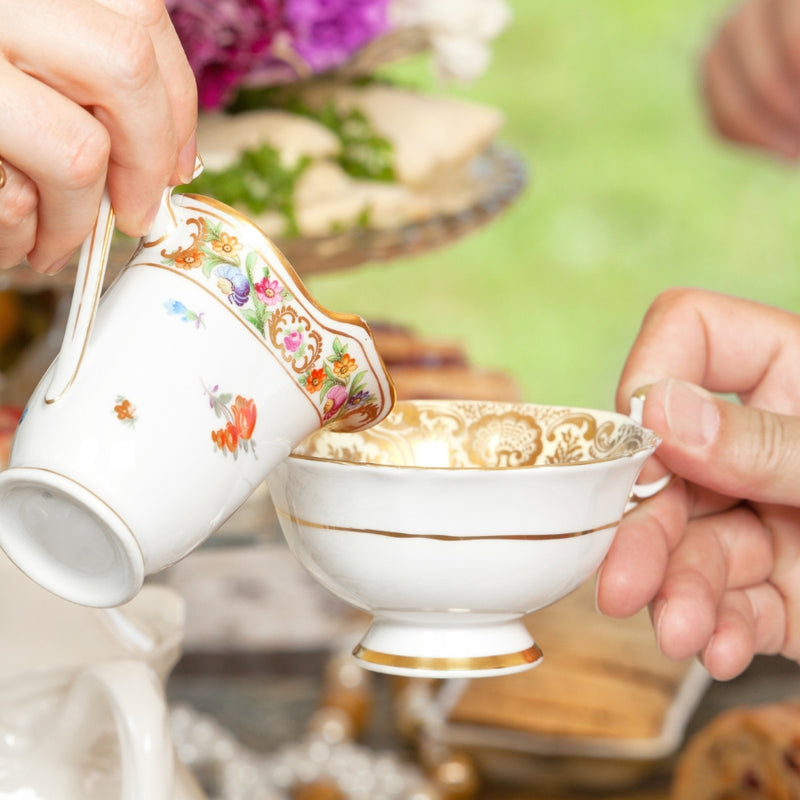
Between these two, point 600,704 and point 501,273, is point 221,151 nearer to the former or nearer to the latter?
point 600,704

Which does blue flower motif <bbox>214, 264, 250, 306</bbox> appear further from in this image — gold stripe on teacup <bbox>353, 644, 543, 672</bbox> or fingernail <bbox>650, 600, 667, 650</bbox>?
fingernail <bbox>650, 600, 667, 650</bbox>

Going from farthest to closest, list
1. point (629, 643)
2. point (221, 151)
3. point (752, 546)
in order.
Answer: point (629, 643) < point (221, 151) < point (752, 546)

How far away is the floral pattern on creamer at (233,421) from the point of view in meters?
0.48

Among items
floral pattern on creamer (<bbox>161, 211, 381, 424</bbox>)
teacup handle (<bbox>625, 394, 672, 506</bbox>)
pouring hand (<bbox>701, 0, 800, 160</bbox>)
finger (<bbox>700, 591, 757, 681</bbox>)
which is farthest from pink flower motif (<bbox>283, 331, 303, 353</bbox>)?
pouring hand (<bbox>701, 0, 800, 160</bbox>)

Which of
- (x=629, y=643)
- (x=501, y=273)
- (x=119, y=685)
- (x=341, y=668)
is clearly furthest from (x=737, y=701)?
(x=501, y=273)

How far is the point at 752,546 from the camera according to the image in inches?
30.6

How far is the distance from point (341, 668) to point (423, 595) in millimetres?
745

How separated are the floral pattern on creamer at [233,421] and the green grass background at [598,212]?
7.79 ft

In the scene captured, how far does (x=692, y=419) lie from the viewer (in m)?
0.65

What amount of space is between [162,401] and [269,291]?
7 cm

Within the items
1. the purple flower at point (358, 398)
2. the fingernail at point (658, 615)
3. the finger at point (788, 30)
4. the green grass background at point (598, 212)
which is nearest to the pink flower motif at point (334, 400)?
the purple flower at point (358, 398)

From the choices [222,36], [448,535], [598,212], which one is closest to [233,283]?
[448,535]

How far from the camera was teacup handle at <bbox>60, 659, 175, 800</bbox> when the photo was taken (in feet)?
1.55

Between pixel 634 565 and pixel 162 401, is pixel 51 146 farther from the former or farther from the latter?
pixel 634 565
